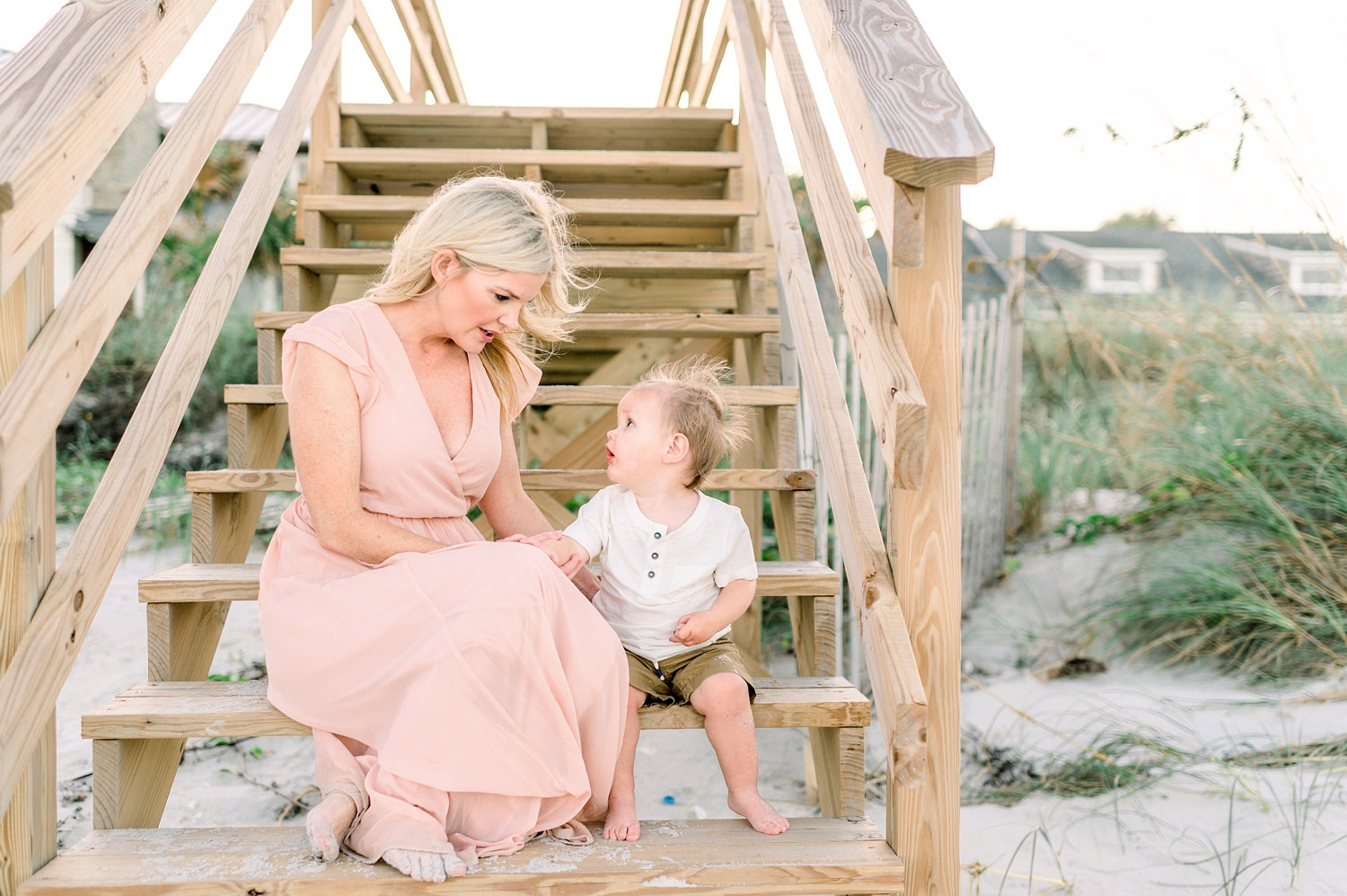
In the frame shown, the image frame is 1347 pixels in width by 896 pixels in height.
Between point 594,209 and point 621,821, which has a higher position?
point 594,209

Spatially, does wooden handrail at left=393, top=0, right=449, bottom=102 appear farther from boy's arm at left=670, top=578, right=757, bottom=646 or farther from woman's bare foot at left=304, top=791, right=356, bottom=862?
woman's bare foot at left=304, top=791, right=356, bottom=862

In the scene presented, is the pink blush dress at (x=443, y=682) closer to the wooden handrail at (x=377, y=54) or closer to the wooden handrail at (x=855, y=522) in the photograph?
the wooden handrail at (x=855, y=522)

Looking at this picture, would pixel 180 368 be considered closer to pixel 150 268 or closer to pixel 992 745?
pixel 992 745

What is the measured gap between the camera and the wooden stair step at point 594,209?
337cm

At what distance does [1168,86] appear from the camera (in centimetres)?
424

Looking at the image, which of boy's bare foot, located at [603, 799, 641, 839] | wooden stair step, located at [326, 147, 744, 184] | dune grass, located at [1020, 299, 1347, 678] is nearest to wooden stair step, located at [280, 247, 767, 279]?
wooden stair step, located at [326, 147, 744, 184]

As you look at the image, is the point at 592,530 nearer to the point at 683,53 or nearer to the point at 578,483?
the point at 578,483

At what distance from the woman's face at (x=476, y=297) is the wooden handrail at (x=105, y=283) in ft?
1.68

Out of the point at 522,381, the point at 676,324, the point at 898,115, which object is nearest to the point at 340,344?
the point at 522,381

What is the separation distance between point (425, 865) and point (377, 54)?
12.4ft

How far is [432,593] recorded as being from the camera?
1.49m

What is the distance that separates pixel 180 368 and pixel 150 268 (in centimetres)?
849

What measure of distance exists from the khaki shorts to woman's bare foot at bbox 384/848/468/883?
43 cm

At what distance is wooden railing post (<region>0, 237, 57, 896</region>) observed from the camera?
1414 mm
